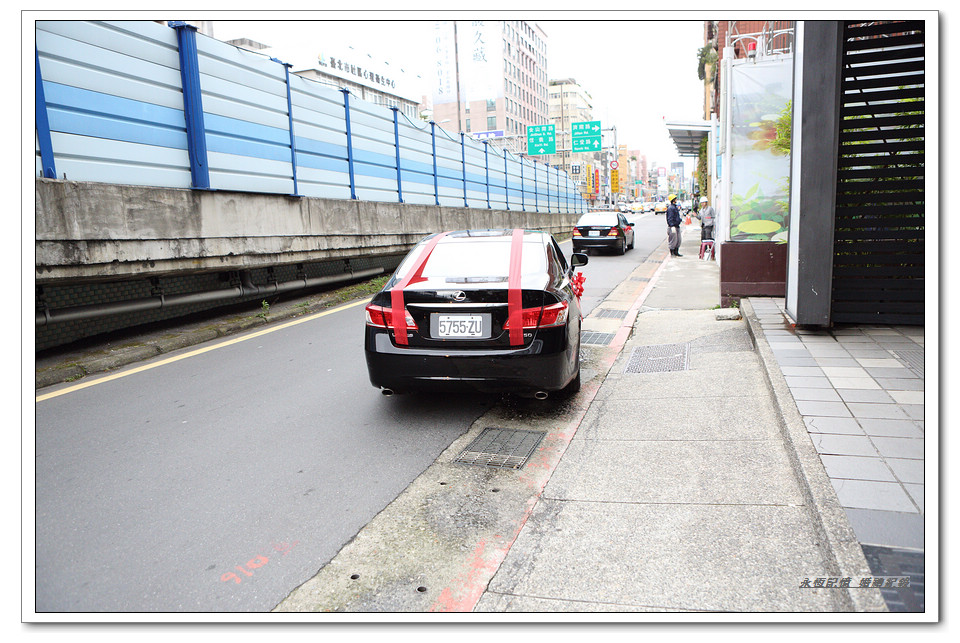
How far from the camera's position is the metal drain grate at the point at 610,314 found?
977 centimetres

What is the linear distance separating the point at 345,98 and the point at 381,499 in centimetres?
1077

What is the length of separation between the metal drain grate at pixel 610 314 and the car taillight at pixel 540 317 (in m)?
5.19

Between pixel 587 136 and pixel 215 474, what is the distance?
45353 millimetres

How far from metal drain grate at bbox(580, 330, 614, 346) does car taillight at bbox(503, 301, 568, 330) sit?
3345 millimetres

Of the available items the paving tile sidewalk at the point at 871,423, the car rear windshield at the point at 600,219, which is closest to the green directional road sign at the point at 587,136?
the car rear windshield at the point at 600,219

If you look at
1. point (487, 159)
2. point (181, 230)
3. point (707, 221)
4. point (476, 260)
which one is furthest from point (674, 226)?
point (476, 260)

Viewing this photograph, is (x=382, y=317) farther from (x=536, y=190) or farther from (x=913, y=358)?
(x=536, y=190)

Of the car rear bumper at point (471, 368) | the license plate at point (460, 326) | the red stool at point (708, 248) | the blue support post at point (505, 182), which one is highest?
the blue support post at point (505, 182)

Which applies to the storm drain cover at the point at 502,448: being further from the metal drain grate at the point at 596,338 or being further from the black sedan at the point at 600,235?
the black sedan at the point at 600,235

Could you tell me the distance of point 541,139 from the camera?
43031 mm

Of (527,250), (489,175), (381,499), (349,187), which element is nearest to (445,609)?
(381,499)

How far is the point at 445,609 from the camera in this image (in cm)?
266

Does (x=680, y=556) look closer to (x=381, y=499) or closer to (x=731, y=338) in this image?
(x=381, y=499)

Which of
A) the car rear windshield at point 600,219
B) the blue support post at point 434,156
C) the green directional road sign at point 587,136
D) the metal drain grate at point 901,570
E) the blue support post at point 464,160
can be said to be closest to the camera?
the metal drain grate at point 901,570
